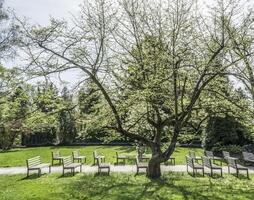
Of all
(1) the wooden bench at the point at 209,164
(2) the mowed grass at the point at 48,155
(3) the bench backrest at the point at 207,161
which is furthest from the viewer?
(2) the mowed grass at the point at 48,155

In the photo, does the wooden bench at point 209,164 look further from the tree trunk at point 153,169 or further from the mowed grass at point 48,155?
the mowed grass at point 48,155

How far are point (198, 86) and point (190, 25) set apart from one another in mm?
2423

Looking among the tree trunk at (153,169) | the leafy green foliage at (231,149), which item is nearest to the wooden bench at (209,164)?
the tree trunk at (153,169)

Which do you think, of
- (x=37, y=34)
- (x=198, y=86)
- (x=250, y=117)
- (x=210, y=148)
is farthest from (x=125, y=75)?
(x=210, y=148)

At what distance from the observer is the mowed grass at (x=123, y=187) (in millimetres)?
11656

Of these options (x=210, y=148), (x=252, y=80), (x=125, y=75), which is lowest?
(x=210, y=148)

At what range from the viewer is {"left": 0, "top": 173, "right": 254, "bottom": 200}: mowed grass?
11.7m

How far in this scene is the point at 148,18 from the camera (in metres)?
15.2

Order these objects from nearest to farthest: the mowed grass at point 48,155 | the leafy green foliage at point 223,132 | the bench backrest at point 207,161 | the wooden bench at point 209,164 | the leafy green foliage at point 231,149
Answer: the wooden bench at point 209,164 < the bench backrest at point 207,161 < the mowed grass at point 48,155 < the leafy green foliage at point 231,149 < the leafy green foliage at point 223,132

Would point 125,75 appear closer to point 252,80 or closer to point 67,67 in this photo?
point 67,67

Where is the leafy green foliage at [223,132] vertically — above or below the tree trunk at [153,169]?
above

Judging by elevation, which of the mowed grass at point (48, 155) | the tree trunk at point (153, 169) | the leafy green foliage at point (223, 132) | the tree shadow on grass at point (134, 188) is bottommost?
the tree shadow on grass at point (134, 188)

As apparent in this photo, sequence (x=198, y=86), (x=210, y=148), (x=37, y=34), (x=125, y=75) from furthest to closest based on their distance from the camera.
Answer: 1. (x=210, y=148)
2. (x=125, y=75)
3. (x=198, y=86)
4. (x=37, y=34)

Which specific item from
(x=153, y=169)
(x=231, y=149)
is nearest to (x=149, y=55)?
(x=153, y=169)
